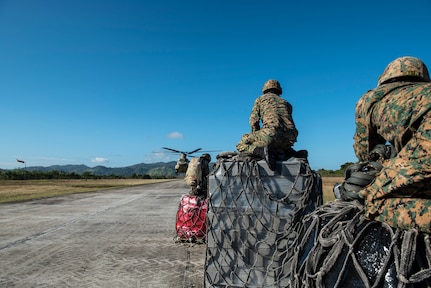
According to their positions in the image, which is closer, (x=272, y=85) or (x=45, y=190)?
(x=272, y=85)

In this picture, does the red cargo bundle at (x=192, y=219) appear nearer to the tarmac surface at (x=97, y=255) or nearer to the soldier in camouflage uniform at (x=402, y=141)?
the tarmac surface at (x=97, y=255)

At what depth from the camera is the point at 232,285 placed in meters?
4.48

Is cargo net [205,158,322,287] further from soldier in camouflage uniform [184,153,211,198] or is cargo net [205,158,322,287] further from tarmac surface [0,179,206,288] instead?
soldier in camouflage uniform [184,153,211,198]

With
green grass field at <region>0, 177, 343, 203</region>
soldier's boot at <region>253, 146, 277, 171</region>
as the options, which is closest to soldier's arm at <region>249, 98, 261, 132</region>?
soldier's boot at <region>253, 146, 277, 171</region>

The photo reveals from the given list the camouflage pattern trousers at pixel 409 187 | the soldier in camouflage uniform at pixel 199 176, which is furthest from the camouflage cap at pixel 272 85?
the camouflage pattern trousers at pixel 409 187

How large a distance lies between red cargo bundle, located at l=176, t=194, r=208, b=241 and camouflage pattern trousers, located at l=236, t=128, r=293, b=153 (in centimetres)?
302

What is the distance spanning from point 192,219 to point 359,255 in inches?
232

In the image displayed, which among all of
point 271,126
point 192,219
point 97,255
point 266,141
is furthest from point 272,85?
point 97,255

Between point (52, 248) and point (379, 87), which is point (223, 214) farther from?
point (52, 248)

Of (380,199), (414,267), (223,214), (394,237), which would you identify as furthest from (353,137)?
(223,214)

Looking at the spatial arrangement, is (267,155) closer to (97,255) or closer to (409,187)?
(409,187)

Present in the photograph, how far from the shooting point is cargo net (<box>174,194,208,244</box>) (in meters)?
8.09

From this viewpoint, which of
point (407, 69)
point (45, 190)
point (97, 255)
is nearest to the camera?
point (407, 69)

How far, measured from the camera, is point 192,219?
812 cm
